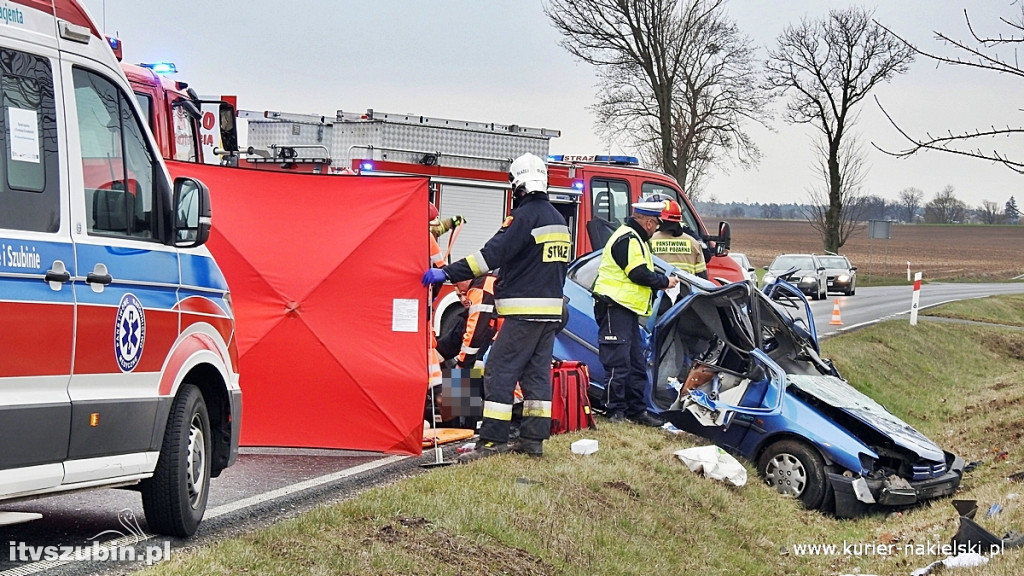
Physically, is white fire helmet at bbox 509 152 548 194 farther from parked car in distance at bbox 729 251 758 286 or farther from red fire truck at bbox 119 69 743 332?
parked car in distance at bbox 729 251 758 286

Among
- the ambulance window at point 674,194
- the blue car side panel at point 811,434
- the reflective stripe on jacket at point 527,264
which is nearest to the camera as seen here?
the reflective stripe on jacket at point 527,264

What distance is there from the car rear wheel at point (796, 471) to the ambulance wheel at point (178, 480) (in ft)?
16.4

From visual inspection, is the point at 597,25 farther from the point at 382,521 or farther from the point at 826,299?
the point at 382,521

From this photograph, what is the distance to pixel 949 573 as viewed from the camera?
6.84 metres

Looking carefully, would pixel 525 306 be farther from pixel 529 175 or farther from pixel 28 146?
pixel 28 146

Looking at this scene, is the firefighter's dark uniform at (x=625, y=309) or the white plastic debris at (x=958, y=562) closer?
the white plastic debris at (x=958, y=562)

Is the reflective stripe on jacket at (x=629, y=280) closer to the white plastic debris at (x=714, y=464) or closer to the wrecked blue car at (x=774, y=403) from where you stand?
the wrecked blue car at (x=774, y=403)

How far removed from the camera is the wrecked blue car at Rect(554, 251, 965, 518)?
9.26 m

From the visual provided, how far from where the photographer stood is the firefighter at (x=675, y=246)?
1188cm

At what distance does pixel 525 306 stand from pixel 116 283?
356cm

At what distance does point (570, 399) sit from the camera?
32.0 ft

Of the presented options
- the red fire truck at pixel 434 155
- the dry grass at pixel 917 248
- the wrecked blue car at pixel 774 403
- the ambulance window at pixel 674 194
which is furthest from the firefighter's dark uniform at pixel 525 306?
the dry grass at pixel 917 248

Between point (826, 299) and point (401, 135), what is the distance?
26360 millimetres

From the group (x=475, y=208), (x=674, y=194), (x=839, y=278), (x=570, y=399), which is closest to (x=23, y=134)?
(x=570, y=399)
